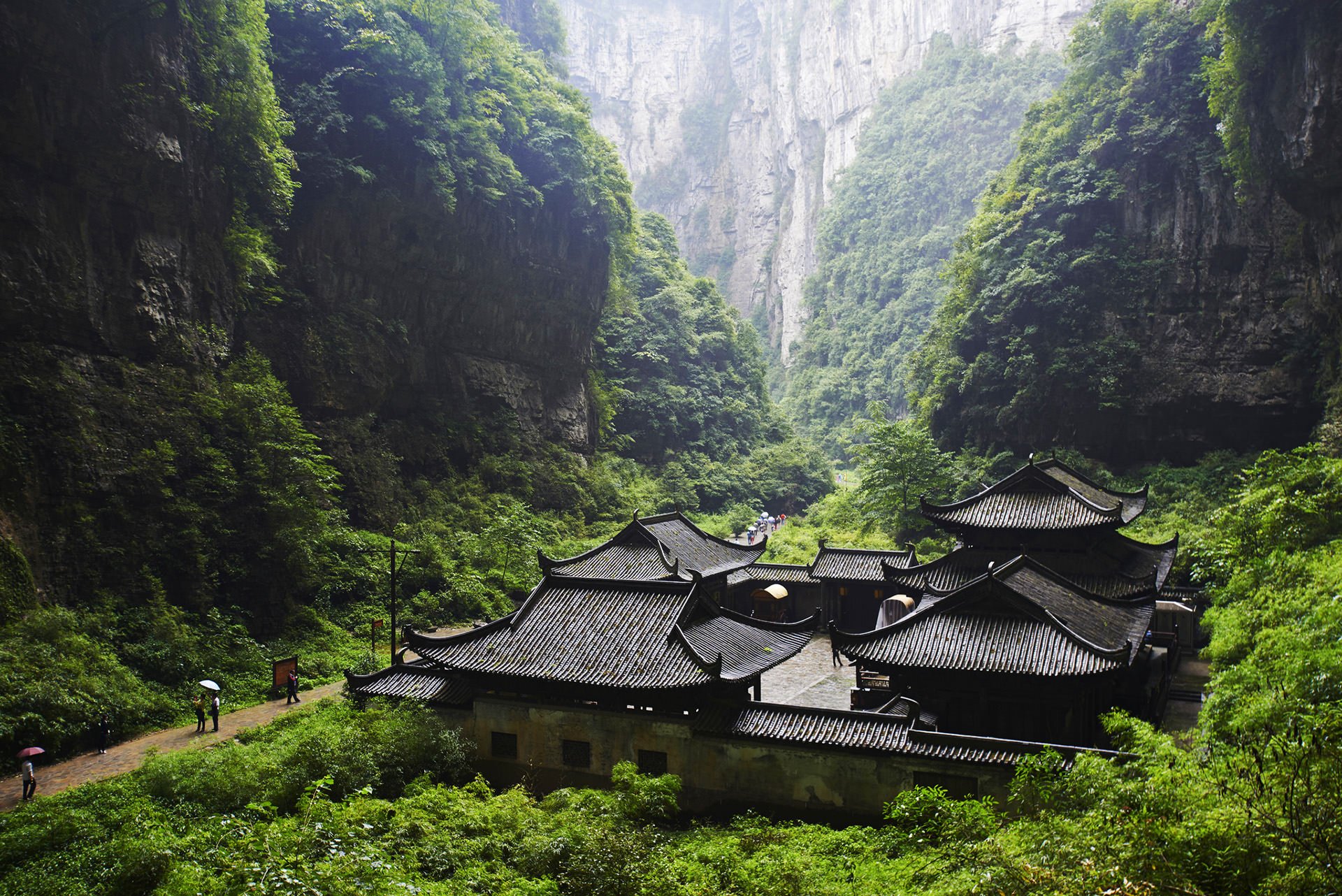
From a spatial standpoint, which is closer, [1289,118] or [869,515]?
[1289,118]

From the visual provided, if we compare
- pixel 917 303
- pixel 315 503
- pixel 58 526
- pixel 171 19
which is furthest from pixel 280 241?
pixel 917 303

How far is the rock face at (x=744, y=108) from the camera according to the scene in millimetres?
106500

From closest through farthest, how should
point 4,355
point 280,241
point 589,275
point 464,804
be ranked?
point 464,804
point 4,355
point 280,241
point 589,275

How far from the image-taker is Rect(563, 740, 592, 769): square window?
16.7 meters

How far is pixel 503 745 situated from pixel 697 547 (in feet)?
49.4

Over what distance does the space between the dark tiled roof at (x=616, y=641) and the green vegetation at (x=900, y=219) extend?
63122mm

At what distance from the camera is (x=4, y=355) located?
72.1ft

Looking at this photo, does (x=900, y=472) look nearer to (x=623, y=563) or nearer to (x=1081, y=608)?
(x=623, y=563)

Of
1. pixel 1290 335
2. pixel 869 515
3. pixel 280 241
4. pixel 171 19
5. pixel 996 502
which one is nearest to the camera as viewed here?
pixel 996 502

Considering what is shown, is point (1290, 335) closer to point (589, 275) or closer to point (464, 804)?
point (589, 275)

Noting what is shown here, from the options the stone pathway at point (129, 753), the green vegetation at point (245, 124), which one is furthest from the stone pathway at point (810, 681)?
the green vegetation at point (245, 124)

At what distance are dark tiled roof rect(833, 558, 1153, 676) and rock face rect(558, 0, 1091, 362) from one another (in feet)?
285

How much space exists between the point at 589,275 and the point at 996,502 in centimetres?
3119

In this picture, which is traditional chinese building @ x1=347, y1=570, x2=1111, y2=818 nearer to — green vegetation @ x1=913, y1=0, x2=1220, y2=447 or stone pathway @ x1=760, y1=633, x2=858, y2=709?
stone pathway @ x1=760, y1=633, x2=858, y2=709
